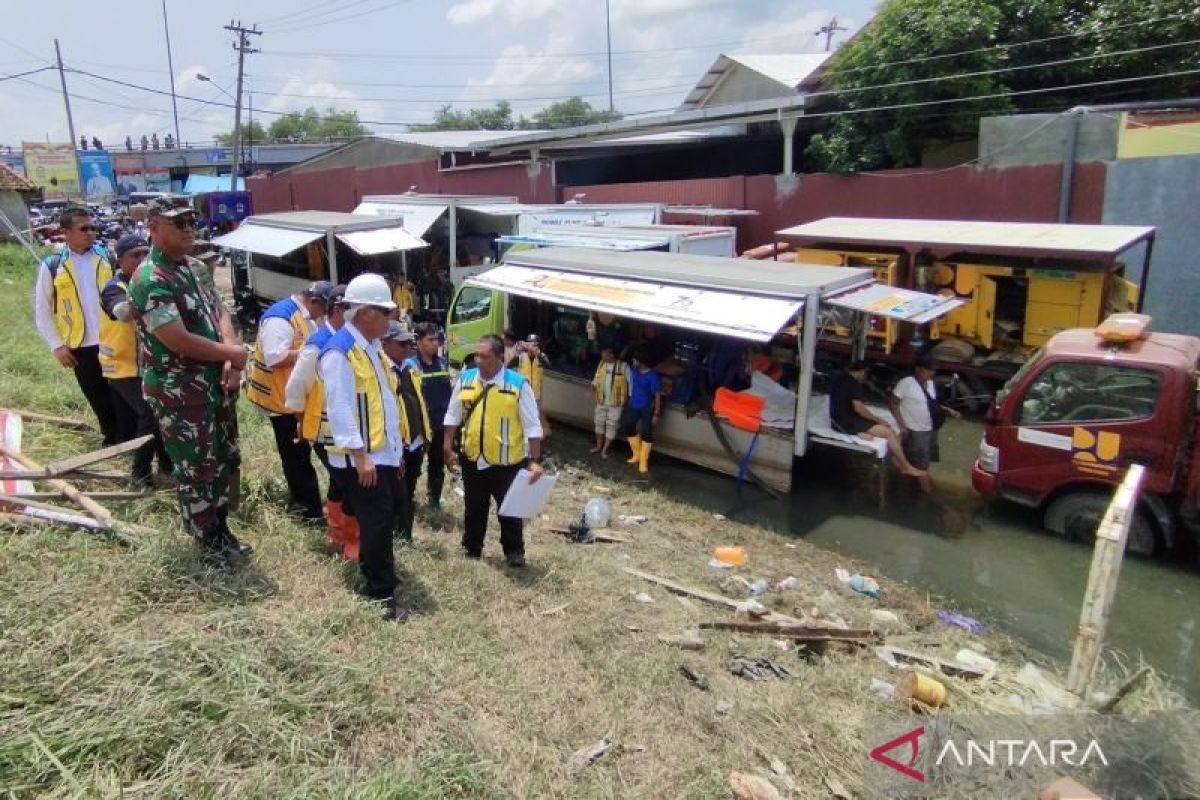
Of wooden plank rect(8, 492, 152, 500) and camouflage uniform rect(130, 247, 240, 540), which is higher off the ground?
camouflage uniform rect(130, 247, 240, 540)

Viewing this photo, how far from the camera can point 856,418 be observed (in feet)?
24.7

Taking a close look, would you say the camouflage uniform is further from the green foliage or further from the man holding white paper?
the green foliage

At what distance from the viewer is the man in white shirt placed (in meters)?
7.44

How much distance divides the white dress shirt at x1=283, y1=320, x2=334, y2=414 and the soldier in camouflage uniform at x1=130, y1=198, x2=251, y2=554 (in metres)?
0.37

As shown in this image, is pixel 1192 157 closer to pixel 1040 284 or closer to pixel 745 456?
pixel 1040 284

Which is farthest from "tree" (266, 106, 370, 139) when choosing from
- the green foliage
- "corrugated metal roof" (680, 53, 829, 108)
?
"corrugated metal roof" (680, 53, 829, 108)

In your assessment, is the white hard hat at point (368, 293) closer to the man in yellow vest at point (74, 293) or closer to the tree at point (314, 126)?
the man in yellow vest at point (74, 293)

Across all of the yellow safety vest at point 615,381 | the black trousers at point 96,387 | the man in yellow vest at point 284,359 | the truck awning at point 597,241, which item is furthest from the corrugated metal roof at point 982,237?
the black trousers at point 96,387

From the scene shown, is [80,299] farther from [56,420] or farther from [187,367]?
[187,367]

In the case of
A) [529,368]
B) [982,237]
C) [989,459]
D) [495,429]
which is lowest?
[989,459]

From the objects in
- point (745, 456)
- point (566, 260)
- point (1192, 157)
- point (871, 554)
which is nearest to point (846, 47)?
point (1192, 157)

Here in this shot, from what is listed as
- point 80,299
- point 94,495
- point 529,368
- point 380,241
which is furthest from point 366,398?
point 380,241

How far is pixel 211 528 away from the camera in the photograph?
3.80 meters

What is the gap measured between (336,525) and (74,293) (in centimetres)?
230
